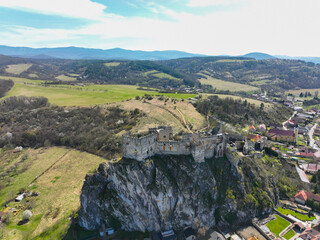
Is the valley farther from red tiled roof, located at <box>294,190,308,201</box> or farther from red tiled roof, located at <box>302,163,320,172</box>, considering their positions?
red tiled roof, located at <box>294,190,308,201</box>

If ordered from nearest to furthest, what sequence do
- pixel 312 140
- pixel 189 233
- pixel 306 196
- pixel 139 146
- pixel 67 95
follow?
Result: pixel 139 146, pixel 189 233, pixel 306 196, pixel 312 140, pixel 67 95

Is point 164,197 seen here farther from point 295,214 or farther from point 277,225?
point 295,214

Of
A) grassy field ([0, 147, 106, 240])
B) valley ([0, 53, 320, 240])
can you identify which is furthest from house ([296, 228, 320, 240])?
grassy field ([0, 147, 106, 240])

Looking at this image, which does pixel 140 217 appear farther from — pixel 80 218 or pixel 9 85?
pixel 9 85

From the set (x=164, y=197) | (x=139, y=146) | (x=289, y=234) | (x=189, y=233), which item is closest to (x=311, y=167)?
(x=289, y=234)

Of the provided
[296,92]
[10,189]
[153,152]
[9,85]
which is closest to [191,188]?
[153,152]

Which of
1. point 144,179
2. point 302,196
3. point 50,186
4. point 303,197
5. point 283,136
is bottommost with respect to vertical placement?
point 50,186

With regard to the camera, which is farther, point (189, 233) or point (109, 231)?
point (189, 233)

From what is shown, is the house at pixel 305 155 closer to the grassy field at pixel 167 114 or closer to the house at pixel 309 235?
the grassy field at pixel 167 114
